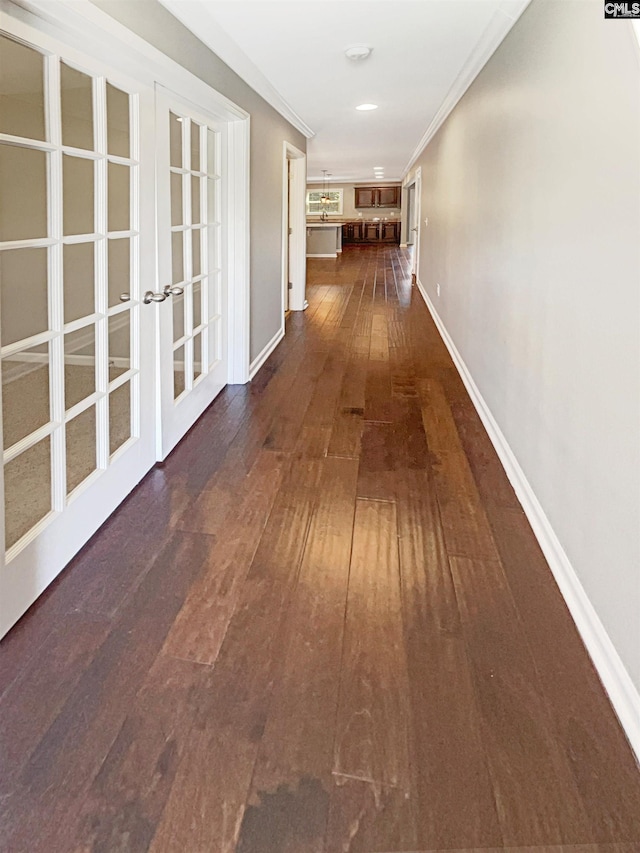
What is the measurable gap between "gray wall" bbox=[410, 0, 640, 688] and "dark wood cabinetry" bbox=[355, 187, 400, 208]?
52.4 feet

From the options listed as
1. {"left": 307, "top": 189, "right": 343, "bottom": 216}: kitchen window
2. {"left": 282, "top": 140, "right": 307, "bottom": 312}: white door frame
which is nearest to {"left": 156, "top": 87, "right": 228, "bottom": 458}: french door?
{"left": 282, "top": 140, "right": 307, "bottom": 312}: white door frame

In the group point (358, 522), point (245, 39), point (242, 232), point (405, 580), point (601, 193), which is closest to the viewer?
point (601, 193)

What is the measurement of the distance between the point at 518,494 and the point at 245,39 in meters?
2.76

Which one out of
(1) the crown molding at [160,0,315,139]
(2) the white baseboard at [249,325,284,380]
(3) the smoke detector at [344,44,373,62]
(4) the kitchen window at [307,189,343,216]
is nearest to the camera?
(1) the crown molding at [160,0,315,139]

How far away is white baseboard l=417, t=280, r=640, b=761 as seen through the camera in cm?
157

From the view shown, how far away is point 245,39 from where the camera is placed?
11.2 ft

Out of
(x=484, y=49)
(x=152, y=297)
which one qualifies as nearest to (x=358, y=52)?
(x=484, y=49)

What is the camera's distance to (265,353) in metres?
5.31

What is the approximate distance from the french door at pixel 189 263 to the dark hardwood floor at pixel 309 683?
558mm

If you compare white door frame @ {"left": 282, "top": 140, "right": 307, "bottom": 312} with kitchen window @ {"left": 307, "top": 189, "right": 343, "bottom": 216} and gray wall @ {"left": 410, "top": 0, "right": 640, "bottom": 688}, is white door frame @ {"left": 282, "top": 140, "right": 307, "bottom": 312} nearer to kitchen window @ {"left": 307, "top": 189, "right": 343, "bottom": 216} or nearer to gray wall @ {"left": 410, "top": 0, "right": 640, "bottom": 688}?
gray wall @ {"left": 410, "top": 0, "right": 640, "bottom": 688}

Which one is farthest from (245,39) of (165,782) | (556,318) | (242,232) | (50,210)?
(165,782)

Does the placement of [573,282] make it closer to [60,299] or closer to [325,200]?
[60,299]

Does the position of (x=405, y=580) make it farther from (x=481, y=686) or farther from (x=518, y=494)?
(x=518, y=494)

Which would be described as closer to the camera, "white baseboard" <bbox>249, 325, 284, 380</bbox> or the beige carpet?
the beige carpet
